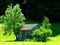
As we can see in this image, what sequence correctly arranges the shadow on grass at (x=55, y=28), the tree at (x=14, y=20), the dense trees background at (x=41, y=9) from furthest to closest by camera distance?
the dense trees background at (x=41, y=9) → the shadow on grass at (x=55, y=28) → the tree at (x=14, y=20)

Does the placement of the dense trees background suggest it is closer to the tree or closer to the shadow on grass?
the shadow on grass

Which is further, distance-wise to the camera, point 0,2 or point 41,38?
→ point 0,2

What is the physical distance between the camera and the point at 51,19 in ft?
326

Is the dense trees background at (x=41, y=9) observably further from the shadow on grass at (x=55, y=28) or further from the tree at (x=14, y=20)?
the tree at (x=14, y=20)

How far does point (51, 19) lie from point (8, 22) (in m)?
26.1

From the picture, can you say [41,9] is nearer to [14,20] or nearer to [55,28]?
[55,28]

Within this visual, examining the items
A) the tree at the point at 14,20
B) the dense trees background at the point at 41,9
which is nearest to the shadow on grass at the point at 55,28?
the dense trees background at the point at 41,9

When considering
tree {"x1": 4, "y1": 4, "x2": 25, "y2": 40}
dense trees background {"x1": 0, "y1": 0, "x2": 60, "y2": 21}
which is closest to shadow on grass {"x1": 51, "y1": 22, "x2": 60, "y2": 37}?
dense trees background {"x1": 0, "y1": 0, "x2": 60, "y2": 21}

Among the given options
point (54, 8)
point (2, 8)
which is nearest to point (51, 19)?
point (54, 8)

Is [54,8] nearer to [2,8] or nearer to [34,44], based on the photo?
[2,8]

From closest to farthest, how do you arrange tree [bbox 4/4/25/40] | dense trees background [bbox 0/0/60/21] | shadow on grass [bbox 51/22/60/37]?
tree [bbox 4/4/25/40]
shadow on grass [bbox 51/22/60/37]
dense trees background [bbox 0/0/60/21]

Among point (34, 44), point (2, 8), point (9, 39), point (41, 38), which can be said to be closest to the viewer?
point (34, 44)

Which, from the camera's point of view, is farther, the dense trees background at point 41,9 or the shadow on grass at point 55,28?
the dense trees background at point 41,9

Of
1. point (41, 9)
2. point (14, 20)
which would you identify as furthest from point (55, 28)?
point (14, 20)
